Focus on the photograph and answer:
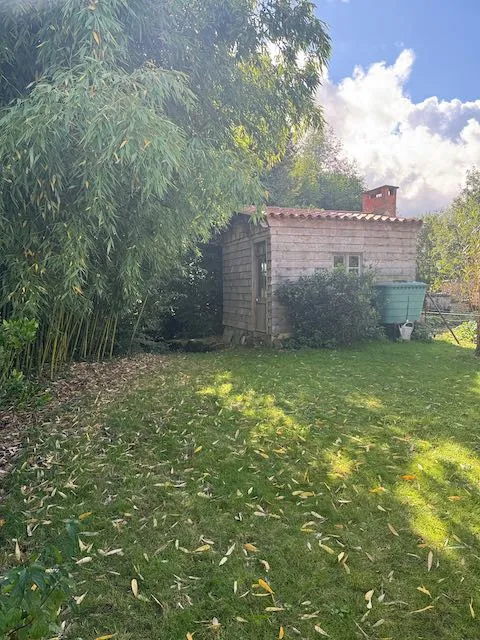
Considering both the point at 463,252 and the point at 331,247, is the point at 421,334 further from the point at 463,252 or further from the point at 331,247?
the point at 331,247

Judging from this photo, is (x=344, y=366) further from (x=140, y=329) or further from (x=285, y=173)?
(x=285, y=173)

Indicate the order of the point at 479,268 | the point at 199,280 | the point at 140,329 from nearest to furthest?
the point at 479,268, the point at 140,329, the point at 199,280

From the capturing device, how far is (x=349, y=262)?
884cm

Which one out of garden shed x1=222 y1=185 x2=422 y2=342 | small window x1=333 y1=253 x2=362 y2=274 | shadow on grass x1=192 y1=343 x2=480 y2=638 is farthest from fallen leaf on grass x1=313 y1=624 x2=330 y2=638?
small window x1=333 y1=253 x2=362 y2=274

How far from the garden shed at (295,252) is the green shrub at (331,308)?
0.33 metres

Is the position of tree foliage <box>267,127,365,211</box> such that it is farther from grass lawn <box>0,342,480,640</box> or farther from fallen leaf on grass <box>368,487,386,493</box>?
fallen leaf on grass <box>368,487,386,493</box>

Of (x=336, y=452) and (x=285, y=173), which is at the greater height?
(x=285, y=173)

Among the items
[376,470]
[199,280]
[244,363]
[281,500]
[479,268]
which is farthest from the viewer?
[199,280]

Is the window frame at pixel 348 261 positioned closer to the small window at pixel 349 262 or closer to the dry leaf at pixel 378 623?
the small window at pixel 349 262

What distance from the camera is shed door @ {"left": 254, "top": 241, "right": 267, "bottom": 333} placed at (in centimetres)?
870

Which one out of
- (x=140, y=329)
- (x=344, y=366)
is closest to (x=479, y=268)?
(x=344, y=366)

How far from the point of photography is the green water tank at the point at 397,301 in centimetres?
840

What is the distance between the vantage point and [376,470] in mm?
2891

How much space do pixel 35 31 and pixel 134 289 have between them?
277cm
